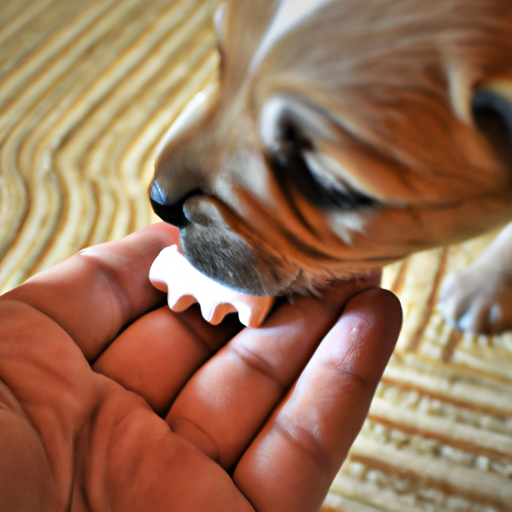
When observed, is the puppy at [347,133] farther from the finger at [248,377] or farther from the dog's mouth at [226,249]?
the finger at [248,377]

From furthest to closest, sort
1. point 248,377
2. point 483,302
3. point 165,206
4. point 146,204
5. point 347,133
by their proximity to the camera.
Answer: point 146,204 < point 483,302 < point 248,377 < point 165,206 < point 347,133

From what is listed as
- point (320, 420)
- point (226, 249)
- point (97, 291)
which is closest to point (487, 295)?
point (320, 420)

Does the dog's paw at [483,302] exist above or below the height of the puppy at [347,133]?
below

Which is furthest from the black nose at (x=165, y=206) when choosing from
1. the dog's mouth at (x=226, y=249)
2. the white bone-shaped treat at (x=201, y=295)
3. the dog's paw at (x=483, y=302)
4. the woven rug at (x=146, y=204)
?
the dog's paw at (x=483, y=302)

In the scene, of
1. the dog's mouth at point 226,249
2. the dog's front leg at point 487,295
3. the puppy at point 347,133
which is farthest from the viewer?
the dog's front leg at point 487,295

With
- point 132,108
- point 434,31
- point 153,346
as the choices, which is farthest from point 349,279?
point 132,108

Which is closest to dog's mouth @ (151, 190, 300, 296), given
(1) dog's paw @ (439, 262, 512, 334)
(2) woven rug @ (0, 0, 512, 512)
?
(2) woven rug @ (0, 0, 512, 512)

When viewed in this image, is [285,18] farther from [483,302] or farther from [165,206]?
[483,302]

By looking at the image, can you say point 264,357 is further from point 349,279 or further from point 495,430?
point 495,430
